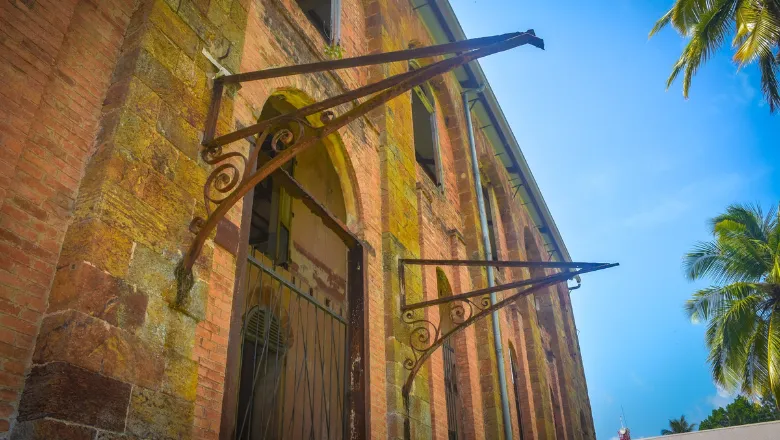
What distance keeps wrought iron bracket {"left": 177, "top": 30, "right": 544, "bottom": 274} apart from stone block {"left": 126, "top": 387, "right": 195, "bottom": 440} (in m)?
0.71

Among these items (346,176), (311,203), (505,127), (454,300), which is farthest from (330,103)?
(505,127)

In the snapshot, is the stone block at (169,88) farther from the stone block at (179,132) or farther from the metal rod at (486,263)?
the metal rod at (486,263)

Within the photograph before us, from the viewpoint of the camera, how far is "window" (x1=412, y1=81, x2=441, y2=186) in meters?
10.6

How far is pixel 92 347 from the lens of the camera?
2.65 meters

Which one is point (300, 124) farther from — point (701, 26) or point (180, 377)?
point (701, 26)

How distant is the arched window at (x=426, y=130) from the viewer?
10.5m

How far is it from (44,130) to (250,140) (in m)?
1.69

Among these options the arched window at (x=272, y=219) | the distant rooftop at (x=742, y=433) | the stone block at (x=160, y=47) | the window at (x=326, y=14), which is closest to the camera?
the stone block at (x=160, y=47)

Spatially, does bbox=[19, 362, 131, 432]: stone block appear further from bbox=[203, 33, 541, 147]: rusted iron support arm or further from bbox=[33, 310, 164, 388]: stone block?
bbox=[203, 33, 541, 147]: rusted iron support arm

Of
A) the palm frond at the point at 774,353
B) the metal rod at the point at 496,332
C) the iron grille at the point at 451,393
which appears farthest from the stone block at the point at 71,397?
the palm frond at the point at 774,353

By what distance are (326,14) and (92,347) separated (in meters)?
8.52

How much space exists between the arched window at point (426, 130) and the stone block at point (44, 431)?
805 cm

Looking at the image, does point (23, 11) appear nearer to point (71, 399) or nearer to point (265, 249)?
point (71, 399)

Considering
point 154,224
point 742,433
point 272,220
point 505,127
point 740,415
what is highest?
point 505,127
